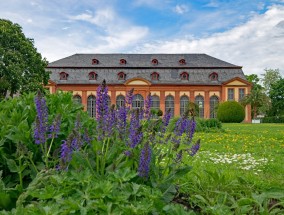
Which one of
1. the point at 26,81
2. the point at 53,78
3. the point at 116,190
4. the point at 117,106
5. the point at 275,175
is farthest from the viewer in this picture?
the point at 53,78

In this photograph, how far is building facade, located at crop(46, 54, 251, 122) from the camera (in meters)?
40.8

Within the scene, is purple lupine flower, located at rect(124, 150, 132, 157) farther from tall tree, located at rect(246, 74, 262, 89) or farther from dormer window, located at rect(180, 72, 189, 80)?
tall tree, located at rect(246, 74, 262, 89)

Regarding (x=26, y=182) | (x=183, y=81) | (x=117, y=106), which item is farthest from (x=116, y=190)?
(x=183, y=81)

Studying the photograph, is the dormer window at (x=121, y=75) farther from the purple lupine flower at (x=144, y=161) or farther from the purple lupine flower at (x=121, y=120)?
the purple lupine flower at (x=144, y=161)

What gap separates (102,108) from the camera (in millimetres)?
2336

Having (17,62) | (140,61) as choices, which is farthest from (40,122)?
(140,61)

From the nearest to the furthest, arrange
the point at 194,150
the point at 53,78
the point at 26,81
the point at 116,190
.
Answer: the point at 116,190
the point at 194,150
the point at 26,81
the point at 53,78

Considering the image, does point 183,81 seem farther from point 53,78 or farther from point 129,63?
point 53,78

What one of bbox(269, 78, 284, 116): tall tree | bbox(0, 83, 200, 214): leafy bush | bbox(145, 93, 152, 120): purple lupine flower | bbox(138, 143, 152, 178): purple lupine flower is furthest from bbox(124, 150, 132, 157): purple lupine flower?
bbox(269, 78, 284, 116): tall tree

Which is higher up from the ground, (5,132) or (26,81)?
(26,81)

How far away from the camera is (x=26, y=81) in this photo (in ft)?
79.3

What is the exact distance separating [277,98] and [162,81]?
2379cm

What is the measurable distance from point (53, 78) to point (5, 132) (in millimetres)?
39883

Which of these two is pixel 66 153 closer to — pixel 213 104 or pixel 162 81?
pixel 162 81
